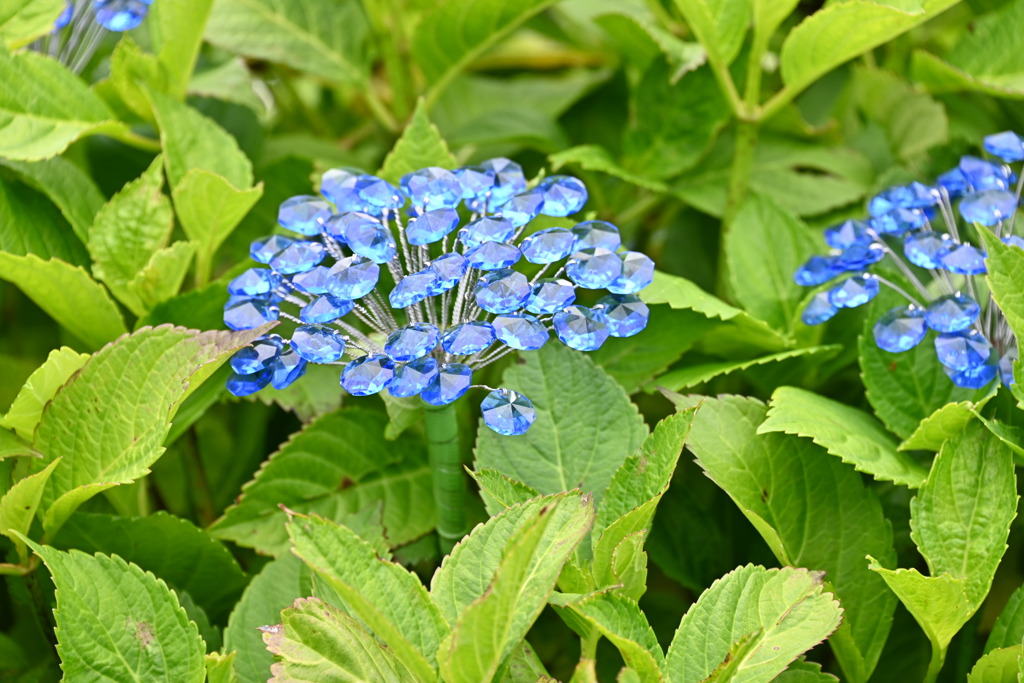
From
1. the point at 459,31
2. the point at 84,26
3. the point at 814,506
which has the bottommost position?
the point at 814,506

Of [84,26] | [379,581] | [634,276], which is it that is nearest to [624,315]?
[634,276]

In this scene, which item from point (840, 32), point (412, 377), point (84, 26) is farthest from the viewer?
point (84, 26)

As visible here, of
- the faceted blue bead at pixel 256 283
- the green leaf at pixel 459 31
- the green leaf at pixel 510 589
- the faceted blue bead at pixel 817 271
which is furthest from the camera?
the green leaf at pixel 459 31

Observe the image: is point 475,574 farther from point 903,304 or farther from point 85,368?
point 903,304

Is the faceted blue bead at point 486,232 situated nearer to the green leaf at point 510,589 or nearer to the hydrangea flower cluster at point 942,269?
the green leaf at point 510,589

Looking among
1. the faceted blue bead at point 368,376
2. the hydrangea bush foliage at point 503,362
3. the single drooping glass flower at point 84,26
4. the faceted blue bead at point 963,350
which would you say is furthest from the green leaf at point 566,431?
the single drooping glass flower at point 84,26

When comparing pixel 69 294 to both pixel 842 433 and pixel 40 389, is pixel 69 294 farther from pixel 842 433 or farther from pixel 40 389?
pixel 842 433

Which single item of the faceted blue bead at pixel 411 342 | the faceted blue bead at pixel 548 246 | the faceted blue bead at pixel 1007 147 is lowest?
the faceted blue bead at pixel 1007 147
